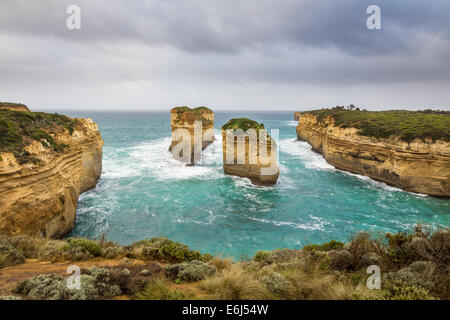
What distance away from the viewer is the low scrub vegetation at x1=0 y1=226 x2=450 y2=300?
411 centimetres

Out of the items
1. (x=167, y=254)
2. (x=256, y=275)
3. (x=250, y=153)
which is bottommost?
(x=167, y=254)

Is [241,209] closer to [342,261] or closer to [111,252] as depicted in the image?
[342,261]

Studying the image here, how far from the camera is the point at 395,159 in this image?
20609 mm

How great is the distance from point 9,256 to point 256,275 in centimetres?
735

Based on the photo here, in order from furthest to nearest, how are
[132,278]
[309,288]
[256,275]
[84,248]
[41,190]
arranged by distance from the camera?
1. [41,190]
2. [84,248]
3. [256,275]
4. [132,278]
5. [309,288]

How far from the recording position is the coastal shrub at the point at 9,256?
5.97 m

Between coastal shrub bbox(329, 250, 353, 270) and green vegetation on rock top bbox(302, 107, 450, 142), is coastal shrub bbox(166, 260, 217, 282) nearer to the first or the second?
coastal shrub bbox(329, 250, 353, 270)

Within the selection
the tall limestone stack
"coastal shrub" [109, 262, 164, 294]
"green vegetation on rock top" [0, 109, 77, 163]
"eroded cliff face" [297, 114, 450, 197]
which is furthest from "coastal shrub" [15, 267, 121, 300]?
"eroded cliff face" [297, 114, 450, 197]

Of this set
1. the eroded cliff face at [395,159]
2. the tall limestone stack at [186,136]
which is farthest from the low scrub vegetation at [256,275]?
the tall limestone stack at [186,136]

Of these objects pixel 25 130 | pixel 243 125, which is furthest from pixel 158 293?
pixel 243 125

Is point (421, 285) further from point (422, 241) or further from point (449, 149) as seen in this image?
point (449, 149)

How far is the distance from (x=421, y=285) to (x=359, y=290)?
1.31 m

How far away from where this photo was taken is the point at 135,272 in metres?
5.14
